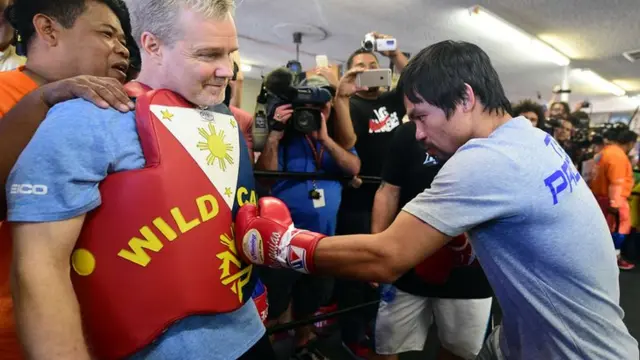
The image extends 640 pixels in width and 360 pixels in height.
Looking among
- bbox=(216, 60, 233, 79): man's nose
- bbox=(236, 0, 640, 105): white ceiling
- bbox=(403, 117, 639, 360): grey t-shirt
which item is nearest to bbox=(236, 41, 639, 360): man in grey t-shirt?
bbox=(403, 117, 639, 360): grey t-shirt

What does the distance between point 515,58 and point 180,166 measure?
6668mm

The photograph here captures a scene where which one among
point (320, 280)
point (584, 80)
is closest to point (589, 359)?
point (320, 280)

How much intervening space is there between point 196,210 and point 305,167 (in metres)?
1.11

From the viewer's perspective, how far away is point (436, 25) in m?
4.70

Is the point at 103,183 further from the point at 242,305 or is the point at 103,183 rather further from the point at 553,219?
the point at 553,219

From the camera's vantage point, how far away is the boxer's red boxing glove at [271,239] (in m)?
0.87

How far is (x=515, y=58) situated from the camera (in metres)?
6.30

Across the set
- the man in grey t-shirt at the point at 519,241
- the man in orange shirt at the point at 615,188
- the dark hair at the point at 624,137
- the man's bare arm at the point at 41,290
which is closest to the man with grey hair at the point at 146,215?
the man's bare arm at the point at 41,290

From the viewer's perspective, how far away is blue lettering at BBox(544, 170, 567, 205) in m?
0.92

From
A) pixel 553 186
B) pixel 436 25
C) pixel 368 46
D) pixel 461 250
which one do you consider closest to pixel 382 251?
pixel 553 186

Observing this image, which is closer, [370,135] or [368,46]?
[370,135]

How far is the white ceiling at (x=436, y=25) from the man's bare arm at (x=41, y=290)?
123 inches

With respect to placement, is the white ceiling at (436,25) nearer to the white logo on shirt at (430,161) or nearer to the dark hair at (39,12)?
the white logo on shirt at (430,161)

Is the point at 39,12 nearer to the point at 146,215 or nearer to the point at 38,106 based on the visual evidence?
the point at 38,106
